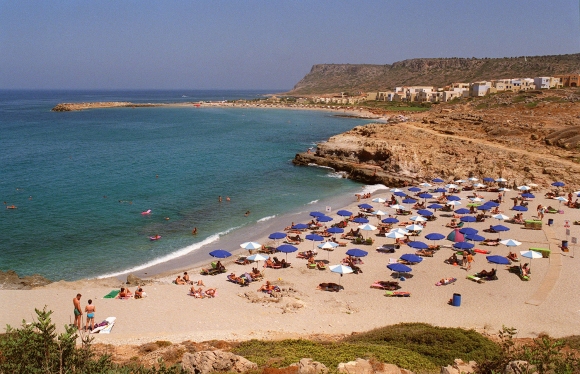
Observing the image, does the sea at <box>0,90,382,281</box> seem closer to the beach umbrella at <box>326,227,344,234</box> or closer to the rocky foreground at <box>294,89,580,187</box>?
the rocky foreground at <box>294,89,580,187</box>

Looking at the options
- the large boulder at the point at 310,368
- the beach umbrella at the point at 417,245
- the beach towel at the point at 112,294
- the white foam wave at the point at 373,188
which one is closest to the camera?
the large boulder at the point at 310,368

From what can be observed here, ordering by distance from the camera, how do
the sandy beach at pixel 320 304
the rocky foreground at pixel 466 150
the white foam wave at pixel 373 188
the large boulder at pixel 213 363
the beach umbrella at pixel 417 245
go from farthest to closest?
the white foam wave at pixel 373 188, the rocky foreground at pixel 466 150, the beach umbrella at pixel 417 245, the sandy beach at pixel 320 304, the large boulder at pixel 213 363

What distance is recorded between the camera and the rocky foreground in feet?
123

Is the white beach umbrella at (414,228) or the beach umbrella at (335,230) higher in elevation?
the white beach umbrella at (414,228)

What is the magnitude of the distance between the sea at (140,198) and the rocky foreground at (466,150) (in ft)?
11.8

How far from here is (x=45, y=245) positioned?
24.0m

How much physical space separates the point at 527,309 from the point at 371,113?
98.6 meters

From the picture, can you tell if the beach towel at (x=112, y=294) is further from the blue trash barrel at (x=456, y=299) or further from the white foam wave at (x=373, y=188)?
the white foam wave at (x=373, y=188)

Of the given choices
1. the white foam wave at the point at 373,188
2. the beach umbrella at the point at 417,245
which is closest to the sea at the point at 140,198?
the white foam wave at the point at 373,188

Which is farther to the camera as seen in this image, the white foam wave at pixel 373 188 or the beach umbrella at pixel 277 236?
the white foam wave at pixel 373 188

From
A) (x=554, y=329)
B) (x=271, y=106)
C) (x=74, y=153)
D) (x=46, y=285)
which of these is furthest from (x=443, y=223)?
(x=271, y=106)

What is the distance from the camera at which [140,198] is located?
3400 centimetres

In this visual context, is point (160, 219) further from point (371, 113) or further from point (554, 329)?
point (371, 113)

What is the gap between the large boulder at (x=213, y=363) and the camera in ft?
31.0
